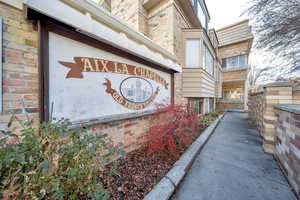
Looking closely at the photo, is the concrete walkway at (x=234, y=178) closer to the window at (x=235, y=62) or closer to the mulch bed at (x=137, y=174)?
the mulch bed at (x=137, y=174)

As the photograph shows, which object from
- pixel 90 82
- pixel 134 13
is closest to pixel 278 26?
pixel 134 13

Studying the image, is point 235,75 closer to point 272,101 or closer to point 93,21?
point 272,101

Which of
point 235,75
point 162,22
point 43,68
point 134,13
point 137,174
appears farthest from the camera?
point 235,75

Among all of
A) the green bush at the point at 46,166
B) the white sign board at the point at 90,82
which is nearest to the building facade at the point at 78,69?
the white sign board at the point at 90,82

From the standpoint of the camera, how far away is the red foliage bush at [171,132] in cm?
299

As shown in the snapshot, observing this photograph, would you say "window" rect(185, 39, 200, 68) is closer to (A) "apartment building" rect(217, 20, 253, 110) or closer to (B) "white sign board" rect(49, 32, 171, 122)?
(B) "white sign board" rect(49, 32, 171, 122)

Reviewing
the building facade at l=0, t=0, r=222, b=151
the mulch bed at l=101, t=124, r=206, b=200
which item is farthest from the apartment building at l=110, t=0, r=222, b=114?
the mulch bed at l=101, t=124, r=206, b=200

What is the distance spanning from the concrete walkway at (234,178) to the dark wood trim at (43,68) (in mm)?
2559

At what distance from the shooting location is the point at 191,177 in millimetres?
2537

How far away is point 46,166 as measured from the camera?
999 millimetres

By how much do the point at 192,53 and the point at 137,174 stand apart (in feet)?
20.1

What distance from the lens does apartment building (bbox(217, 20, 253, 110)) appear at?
1346 cm

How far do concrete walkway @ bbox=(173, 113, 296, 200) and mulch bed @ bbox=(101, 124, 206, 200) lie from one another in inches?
19.2

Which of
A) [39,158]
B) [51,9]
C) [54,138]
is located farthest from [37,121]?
[51,9]
